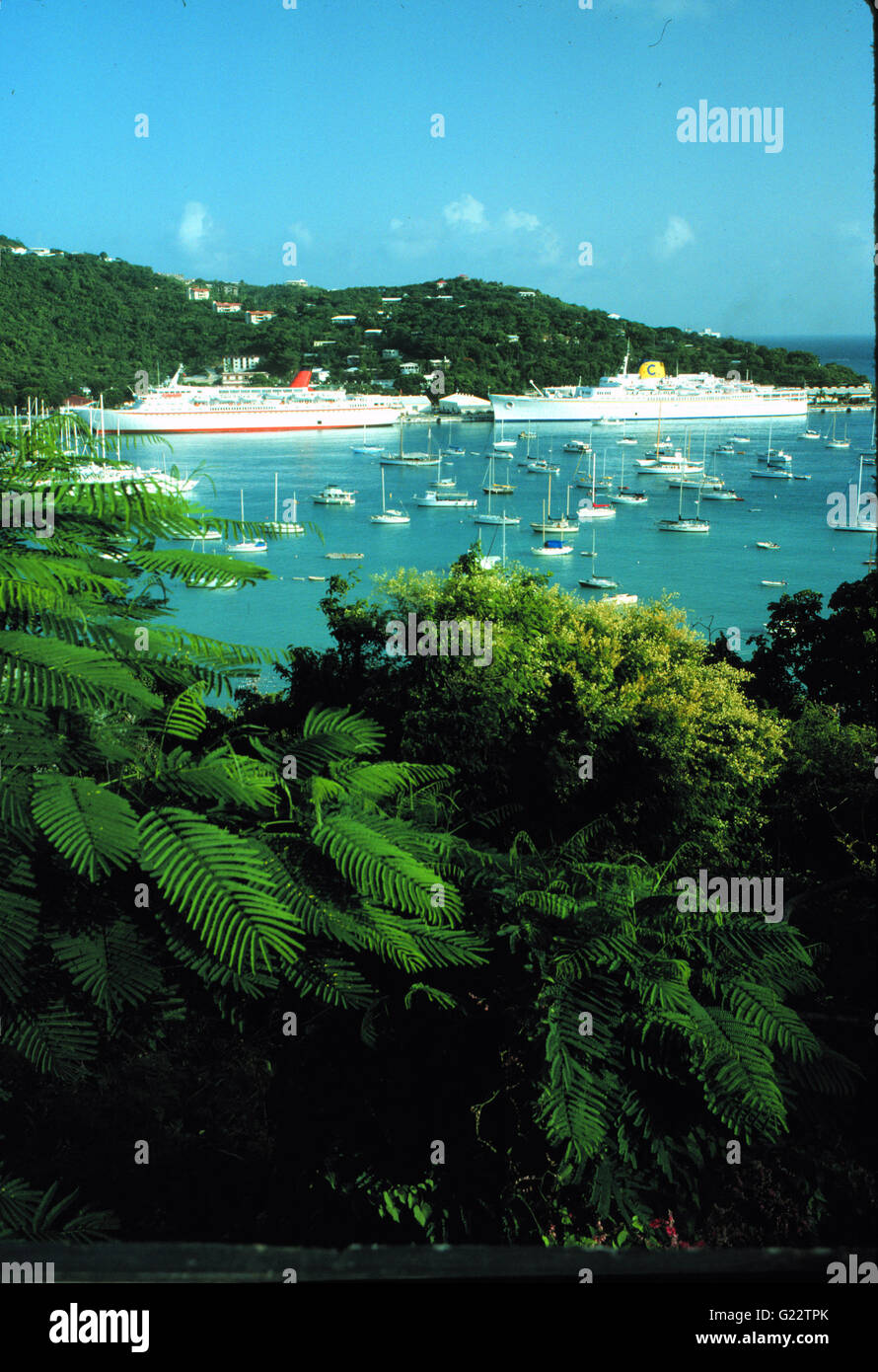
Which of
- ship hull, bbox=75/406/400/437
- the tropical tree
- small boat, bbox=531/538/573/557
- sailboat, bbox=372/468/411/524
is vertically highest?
ship hull, bbox=75/406/400/437

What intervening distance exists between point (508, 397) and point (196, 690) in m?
98.5

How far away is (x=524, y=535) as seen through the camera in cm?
5509

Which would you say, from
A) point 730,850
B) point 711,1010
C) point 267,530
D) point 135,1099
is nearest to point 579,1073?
point 711,1010

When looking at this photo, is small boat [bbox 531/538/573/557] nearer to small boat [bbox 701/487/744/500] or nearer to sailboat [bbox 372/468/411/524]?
sailboat [bbox 372/468/411/524]

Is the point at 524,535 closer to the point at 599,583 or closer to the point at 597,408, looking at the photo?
the point at 599,583

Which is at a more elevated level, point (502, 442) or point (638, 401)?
point (638, 401)

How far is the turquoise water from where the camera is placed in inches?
1612

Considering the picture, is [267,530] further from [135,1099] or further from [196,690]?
[135,1099]

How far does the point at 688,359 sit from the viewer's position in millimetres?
118438

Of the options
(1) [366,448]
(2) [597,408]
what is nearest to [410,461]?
(1) [366,448]

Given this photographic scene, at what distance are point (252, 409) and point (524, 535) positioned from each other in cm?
4236

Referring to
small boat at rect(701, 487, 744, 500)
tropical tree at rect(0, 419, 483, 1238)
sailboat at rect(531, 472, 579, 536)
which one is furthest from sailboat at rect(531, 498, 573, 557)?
tropical tree at rect(0, 419, 483, 1238)

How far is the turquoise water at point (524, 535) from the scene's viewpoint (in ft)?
134

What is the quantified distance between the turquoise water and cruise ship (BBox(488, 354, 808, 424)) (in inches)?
369
